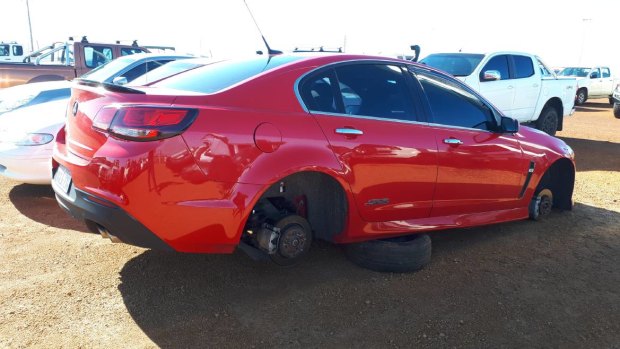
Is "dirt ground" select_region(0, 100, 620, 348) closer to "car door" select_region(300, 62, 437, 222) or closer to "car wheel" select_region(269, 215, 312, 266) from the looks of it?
"car wheel" select_region(269, 215, 312, 266)

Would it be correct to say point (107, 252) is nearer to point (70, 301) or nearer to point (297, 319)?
point (70, 301)

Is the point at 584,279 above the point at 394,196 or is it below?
below

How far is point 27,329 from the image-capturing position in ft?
9.53

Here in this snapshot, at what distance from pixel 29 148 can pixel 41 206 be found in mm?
635

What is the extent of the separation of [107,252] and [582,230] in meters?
4.49

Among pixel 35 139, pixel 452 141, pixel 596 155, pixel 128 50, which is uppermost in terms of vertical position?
pixel 128 50

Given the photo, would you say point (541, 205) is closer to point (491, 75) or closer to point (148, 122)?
point (491, 75)

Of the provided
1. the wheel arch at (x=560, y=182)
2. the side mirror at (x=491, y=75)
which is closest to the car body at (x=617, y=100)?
the side mirror at (x=491, y=75)

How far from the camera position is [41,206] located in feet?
17.4

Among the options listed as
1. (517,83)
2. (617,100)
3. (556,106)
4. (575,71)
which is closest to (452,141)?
(517,83)

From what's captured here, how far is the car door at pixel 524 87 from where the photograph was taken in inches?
373

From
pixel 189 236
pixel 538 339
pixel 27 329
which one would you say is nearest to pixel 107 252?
pixel 27 329

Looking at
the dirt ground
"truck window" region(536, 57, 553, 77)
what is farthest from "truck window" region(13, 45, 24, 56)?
"truck window" region(536, 57, 553, 77)

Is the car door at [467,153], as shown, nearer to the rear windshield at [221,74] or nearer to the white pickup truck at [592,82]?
the rear windshield at [221,74]
